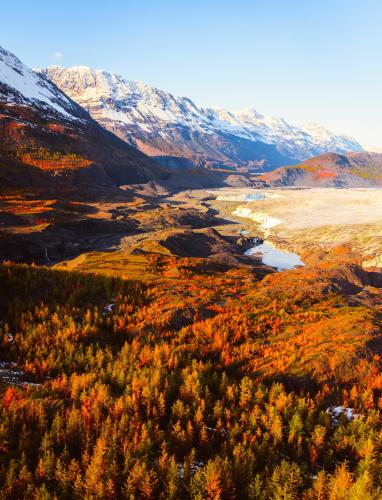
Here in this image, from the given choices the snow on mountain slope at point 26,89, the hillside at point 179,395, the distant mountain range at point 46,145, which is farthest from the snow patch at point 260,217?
the snow on mountain slope at point 26,89

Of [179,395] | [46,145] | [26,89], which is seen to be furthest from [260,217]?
[26,89]

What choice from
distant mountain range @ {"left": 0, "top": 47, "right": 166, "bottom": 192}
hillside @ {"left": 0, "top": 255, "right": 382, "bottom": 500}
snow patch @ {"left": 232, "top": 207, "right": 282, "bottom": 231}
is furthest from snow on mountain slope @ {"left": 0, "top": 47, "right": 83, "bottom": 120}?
hillside @ {"left": 0, "top": 255, "right": 382, "bottom": 500}

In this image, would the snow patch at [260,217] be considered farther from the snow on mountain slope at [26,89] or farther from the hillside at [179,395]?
the snow on mountain slope at [26,89]

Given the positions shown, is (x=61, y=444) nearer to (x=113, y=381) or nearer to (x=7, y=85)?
(x=113, y=381)

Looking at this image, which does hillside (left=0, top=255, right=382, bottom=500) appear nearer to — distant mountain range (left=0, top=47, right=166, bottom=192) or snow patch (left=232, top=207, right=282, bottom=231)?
snow patch (left=232, top=207, right=282, bottom=231)

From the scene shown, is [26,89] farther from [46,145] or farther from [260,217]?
[260,217]

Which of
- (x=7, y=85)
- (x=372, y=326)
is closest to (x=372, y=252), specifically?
(x=372, y=326)

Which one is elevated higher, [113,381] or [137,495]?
[113,381]
